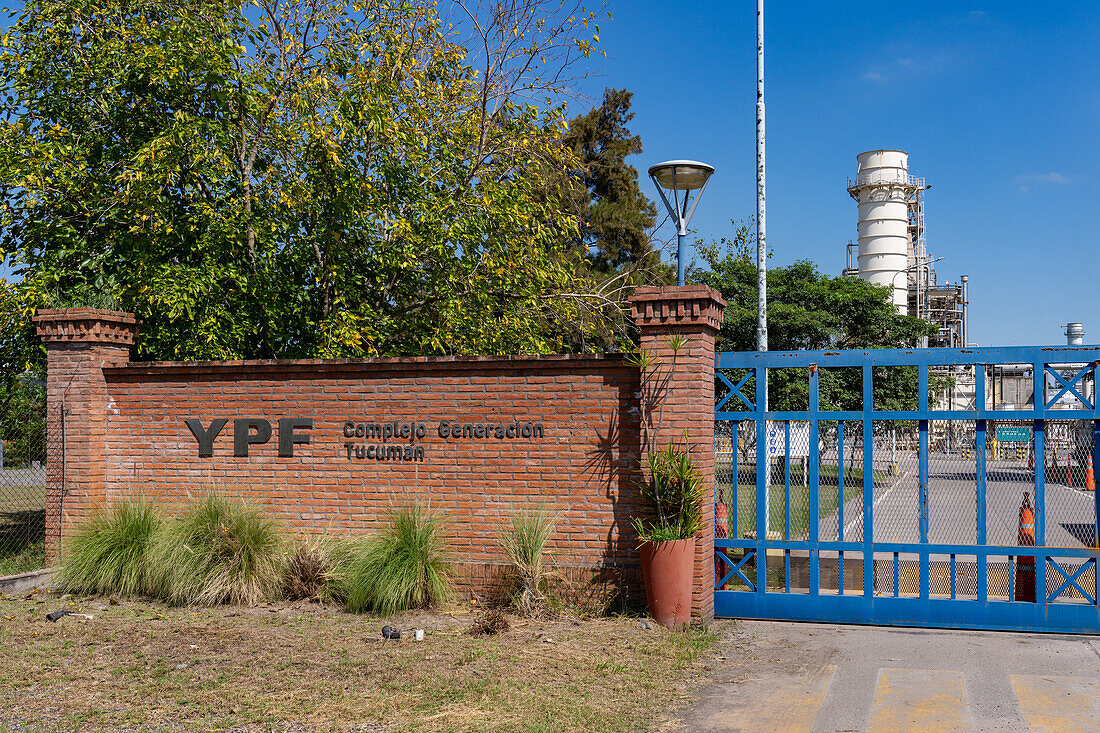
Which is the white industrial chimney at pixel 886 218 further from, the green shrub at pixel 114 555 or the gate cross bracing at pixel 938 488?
the green shrub at pixel 114 555

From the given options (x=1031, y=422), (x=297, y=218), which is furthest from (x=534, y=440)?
(x=297, y=218)

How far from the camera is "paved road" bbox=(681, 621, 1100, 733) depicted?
6129mm

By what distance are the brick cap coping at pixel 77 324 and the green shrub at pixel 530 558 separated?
223 inches

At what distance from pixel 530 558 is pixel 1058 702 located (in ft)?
15.3

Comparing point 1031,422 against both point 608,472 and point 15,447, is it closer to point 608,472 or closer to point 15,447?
point 608,472

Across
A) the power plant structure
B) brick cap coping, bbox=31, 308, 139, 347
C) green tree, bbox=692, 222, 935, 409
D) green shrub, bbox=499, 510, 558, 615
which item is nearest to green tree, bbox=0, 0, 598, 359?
brick cap coping, bbox=31, 308, 139, 347

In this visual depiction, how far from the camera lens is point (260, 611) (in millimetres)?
9484

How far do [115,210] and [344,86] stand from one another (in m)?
3.57

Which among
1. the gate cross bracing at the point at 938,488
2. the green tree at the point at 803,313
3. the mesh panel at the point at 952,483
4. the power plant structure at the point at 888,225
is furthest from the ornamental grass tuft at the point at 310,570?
the power plant structure at the point at 888,225

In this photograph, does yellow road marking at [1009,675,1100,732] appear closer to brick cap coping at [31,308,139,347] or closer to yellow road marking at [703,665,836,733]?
yellow road marking at [703,665,836,733]

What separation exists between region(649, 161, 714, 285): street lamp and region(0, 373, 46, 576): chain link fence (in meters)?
8.27

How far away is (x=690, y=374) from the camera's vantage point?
350 inches

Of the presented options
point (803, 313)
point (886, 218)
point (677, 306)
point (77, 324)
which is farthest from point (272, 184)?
point (886, 218)

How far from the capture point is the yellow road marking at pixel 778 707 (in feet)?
19.9
